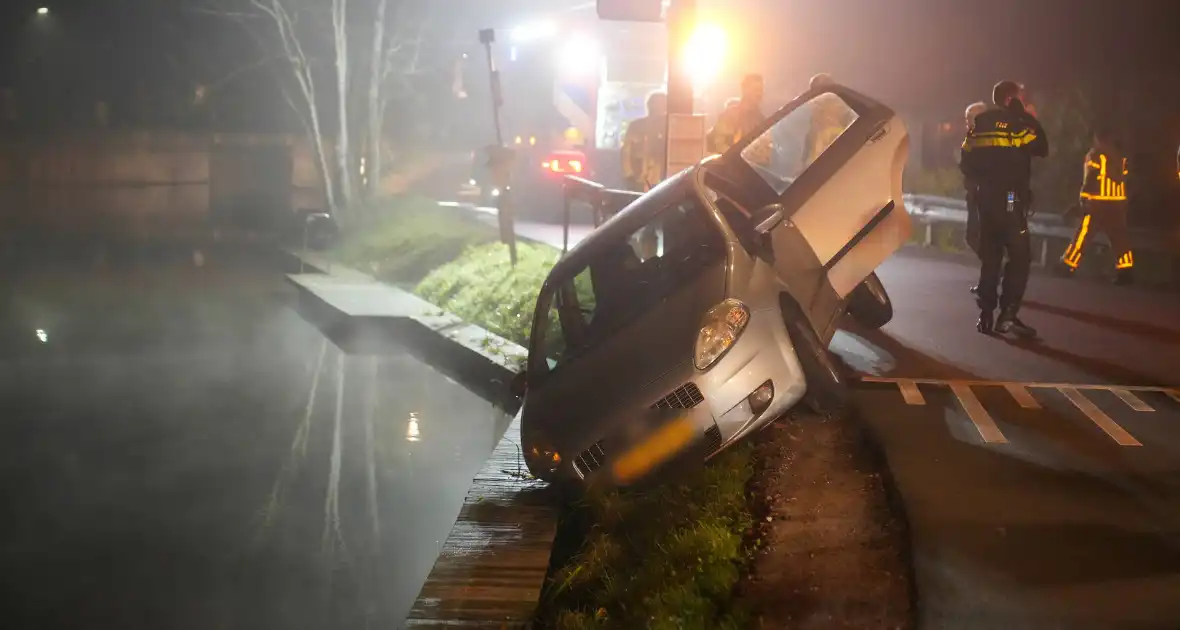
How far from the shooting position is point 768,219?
21.0 feet

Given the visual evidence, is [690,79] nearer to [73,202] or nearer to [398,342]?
[398,342]

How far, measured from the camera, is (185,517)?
7566mm

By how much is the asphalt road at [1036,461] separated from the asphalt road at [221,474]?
293cm

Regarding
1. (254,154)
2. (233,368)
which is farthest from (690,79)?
(254,154)

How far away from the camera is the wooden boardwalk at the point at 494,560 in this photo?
5148 mm

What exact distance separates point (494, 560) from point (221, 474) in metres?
3.49

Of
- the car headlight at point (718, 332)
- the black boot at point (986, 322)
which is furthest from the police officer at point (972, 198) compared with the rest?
the car headlight at point (718, 332)

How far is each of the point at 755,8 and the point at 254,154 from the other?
18.0 meters

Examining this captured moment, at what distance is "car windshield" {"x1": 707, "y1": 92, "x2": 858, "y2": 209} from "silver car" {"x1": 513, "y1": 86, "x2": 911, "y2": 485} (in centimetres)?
4

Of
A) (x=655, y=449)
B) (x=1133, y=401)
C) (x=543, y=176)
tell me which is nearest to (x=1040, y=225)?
(x=1133, y=401)

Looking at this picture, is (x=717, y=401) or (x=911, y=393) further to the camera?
(x=911, y=393)

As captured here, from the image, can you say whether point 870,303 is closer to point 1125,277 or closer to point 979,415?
point 979,415

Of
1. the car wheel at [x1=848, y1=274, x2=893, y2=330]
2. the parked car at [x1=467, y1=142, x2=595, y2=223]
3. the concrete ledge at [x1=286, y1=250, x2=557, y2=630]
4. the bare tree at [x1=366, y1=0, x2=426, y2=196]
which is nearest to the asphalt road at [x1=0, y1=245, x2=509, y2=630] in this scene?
the concrete ledge at [x1=286, y1=250, x2=557, y2=630]

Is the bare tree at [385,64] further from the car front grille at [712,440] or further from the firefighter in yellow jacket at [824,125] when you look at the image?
the car front grille at [712,440]
